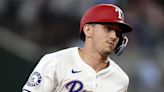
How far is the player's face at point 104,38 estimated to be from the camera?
3.22 metres

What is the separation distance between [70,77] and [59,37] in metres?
2.41

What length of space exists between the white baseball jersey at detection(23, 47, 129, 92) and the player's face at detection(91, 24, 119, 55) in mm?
155

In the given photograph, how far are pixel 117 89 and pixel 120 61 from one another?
224cm

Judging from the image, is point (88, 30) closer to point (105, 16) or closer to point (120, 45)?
point (105, 16)

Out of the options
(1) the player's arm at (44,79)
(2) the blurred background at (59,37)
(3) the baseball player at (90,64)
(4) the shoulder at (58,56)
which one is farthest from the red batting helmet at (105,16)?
(2) the blurred background at (59,37)

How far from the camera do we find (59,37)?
5.58 metres

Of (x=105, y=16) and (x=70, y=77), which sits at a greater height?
(x=105, y=16)

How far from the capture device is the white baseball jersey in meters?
3.11

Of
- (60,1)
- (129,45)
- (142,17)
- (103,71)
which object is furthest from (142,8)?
(103,71)

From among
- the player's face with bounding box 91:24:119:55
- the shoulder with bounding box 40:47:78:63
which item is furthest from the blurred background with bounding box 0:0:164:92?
the player's face with bounding box 91:24:119:55

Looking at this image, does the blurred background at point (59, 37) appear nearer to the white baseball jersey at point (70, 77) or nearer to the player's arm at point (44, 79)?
the white baseball jersey at point (70, 77)

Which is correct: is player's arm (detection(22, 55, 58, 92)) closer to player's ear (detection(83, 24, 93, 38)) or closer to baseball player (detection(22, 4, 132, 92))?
baseball player (detection(22, 4, 132, 92))

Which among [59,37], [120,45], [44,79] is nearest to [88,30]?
[120,45]

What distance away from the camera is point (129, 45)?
226 inches
